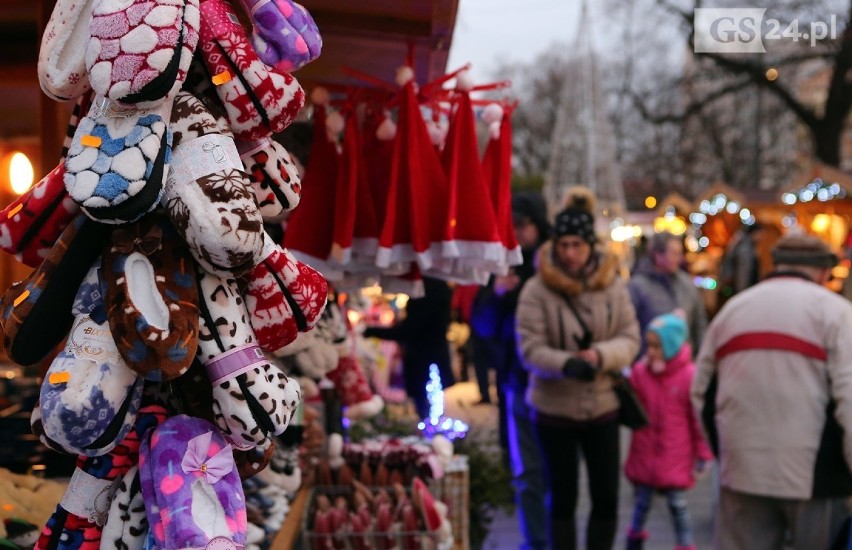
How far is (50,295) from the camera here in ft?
6.46

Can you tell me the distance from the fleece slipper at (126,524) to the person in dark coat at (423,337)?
17.5 ft

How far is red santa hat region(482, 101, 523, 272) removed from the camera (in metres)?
4.19

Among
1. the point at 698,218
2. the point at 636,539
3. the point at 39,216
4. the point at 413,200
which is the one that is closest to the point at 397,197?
the point at 413,200

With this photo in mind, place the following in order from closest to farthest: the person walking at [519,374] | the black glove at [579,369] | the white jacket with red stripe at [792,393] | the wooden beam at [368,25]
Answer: the wooden beam at [368,25], the white jacket with red stripe at [792,393], the black glove at [579,369], the person walking at [519,374]

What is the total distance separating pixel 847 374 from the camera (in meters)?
4.56

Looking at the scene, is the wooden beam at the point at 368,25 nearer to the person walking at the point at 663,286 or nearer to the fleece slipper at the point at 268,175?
the fleece slipper at the point at 268,175

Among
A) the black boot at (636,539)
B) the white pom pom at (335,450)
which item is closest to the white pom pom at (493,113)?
the white pom pom at (335,450)

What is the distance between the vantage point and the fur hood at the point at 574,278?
5676mm

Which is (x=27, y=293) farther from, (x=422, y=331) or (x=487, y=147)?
(x=422, y=331)

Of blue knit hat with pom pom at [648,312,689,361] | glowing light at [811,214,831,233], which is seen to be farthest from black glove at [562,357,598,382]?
glowing light at [811,214,831,233]

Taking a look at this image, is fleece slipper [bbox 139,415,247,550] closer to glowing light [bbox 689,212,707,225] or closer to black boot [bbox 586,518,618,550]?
black boot [bbox 586,518,618,550]

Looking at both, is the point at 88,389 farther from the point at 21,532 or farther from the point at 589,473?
the point at 589,473

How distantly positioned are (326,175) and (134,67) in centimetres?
213

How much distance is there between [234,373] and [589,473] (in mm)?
3905
